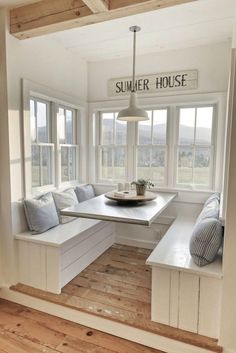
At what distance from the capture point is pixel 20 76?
2375 mm

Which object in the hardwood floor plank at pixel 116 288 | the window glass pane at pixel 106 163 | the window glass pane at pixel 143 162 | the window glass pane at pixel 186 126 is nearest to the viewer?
the hardwood floor plank at pixel 116 288

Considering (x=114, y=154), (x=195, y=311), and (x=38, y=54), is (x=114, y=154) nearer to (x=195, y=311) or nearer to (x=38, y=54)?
(x=38, y=54)

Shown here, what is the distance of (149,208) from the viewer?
93.3 inches

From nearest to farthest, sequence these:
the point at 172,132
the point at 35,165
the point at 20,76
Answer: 1. the point at 20,76
2. the point at 35,165
3. the point at 172,132

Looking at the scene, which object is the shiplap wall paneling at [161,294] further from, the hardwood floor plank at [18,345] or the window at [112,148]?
the window at [112,148]

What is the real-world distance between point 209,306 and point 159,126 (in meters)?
2.27

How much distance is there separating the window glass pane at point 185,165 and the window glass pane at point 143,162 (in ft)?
1.39

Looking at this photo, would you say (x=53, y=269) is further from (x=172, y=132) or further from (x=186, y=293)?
(x=172, y=132)

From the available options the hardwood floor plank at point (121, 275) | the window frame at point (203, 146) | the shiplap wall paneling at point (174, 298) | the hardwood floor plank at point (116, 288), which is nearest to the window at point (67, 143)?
the hardwood floor plank at point (121, 275)

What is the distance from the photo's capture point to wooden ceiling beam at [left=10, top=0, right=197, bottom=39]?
1.83m

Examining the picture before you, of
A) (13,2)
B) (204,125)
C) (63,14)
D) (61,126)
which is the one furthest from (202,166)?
(13,2)

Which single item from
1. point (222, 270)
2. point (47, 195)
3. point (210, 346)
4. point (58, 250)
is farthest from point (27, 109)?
point (210, 346)

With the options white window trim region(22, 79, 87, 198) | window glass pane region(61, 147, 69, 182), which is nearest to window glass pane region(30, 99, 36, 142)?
white window trim region(22, 79, 87, 198)

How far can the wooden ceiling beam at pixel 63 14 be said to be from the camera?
6.01ft
